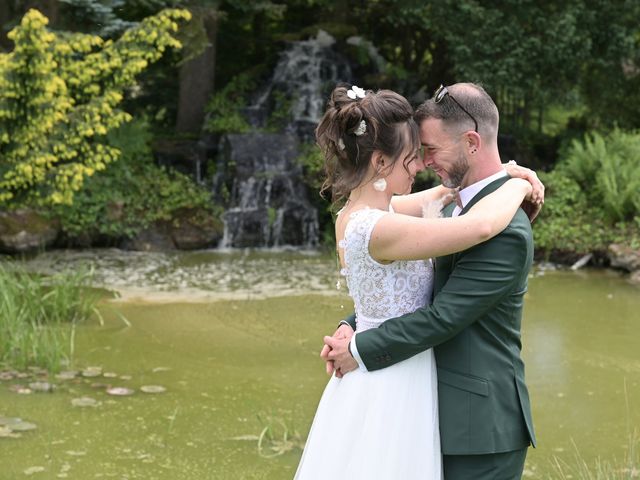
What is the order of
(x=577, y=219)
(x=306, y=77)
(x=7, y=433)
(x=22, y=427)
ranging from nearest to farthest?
1. (x=7, y=433)
2. (x=22, y=427)
3. (x=577, y=219)
4. (x=306, y=77)

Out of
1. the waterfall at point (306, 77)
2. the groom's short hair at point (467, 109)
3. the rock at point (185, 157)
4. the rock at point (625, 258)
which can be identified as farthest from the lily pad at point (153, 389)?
the waterfall at point (306, 77)

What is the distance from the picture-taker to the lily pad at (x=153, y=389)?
671cm

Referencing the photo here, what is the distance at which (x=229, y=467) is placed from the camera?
531cm

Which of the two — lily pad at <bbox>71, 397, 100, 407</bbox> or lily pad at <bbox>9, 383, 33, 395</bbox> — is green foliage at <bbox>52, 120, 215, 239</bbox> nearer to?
lily pad at <bbox>9, 383, 33, 395</bbox>

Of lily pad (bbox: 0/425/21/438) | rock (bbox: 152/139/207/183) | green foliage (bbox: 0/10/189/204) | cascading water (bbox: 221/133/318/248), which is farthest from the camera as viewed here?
rock (bbox: 152/139/207/183)

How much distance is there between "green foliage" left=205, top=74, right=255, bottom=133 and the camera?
15754 mm

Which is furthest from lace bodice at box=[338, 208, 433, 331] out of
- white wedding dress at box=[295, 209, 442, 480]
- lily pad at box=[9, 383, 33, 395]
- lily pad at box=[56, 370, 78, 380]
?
lily pad at box=[56, 370, 78, 380]

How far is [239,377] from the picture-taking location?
7188 millimetres

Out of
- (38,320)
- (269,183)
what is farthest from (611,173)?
(38,320)

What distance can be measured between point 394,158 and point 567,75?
496 inches

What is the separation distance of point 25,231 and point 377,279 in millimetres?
10627

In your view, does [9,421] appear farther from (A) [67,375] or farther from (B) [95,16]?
(B) [95,16]

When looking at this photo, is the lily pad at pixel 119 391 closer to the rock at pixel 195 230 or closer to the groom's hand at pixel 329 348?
the groom's hand at pixel 329 348

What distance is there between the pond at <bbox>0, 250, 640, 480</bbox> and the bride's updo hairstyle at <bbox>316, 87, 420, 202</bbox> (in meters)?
2.46
